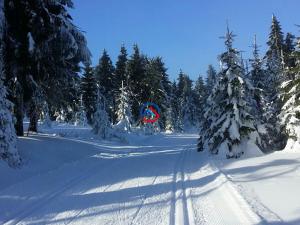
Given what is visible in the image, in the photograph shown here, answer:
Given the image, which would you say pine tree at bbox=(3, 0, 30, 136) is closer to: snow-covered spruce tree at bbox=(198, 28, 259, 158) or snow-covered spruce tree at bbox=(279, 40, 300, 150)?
snow-covered spruce tree at bbox=(198, 28, 259, 158)

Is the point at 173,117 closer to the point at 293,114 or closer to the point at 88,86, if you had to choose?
the point at 88,86

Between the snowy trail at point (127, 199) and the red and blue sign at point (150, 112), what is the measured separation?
45568 millimetres

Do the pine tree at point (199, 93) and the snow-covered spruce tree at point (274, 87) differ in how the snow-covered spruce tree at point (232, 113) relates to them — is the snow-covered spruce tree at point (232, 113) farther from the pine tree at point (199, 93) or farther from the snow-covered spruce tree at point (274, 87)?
the pine tree at point (199, 93)

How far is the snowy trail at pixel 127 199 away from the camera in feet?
25.5

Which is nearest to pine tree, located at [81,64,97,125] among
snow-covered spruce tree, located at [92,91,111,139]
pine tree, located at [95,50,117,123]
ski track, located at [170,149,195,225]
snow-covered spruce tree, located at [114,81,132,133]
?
pine tree, located at [95,50,117,123]

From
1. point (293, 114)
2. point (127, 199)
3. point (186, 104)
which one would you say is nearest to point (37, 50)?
point (127, 199)

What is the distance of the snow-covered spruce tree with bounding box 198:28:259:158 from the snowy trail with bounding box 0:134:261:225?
4.96 meters

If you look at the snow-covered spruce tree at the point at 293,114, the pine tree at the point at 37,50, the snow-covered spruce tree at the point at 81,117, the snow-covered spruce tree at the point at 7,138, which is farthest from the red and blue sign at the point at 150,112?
the snow-covered spruce tree at the point at 7,138

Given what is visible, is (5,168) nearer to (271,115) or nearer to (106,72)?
(271,115)

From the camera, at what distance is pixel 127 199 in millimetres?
9703

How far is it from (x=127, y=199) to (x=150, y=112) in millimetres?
51036

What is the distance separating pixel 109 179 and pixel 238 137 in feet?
27.2

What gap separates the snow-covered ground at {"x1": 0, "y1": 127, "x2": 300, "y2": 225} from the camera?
777 centimetres

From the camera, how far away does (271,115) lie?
2903 centimetres
